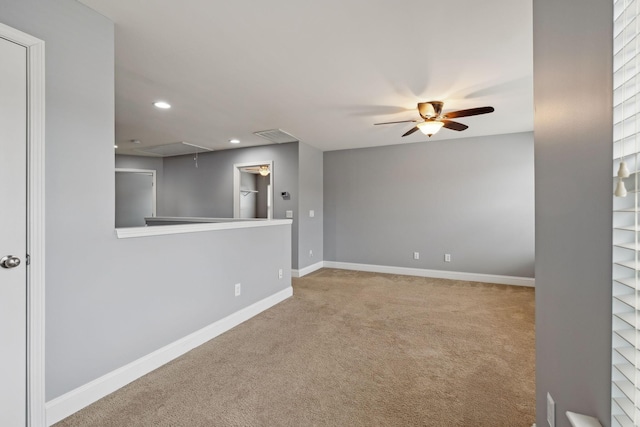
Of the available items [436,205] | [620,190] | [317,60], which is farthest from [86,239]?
[436,205]

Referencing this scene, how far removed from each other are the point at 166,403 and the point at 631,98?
2.46m

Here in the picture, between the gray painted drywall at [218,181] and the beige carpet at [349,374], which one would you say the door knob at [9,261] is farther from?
the gray painted drywall at [218,181]

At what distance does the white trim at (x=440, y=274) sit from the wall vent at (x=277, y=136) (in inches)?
101

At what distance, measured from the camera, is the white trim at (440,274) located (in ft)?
15.3

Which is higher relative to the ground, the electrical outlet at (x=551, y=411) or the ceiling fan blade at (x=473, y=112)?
the ceiling fan blade at (x=473, y=112)

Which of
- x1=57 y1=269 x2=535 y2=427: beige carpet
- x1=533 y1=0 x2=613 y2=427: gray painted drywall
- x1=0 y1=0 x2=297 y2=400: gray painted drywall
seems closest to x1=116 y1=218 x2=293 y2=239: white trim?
x1=0 y1=0 x2=297 y2=400: gray painted drywall

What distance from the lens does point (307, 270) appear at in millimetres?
5434

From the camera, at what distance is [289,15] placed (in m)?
1.88

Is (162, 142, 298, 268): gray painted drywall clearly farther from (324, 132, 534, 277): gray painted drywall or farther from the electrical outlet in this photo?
the electrical outlet

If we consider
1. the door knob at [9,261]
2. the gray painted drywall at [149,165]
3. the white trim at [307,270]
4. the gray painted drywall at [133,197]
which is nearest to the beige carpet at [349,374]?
the door knob at [9,261]

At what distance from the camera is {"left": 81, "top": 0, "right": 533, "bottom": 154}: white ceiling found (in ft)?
6.06

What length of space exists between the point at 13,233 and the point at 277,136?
371cm

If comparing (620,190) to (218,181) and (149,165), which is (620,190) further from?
(149,165)

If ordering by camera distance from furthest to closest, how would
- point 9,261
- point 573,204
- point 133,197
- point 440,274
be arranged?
point 133,197
point 440,274
point 9,261
point 573,204
